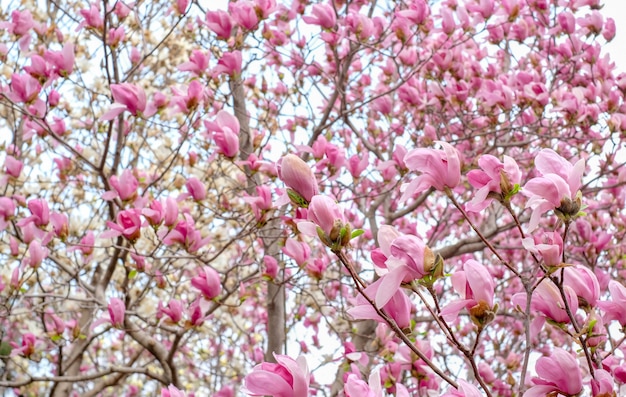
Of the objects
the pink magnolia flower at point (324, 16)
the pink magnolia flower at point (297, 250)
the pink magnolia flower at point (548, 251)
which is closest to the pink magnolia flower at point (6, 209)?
the pink magnolia flower at point (297, 250)

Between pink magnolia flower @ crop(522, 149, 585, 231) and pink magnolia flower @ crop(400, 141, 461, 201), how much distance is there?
0.42 ft

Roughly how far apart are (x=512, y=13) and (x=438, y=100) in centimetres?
56

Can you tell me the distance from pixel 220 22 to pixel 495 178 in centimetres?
167

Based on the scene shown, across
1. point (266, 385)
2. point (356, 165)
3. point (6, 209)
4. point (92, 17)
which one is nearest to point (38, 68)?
point (92, 17)

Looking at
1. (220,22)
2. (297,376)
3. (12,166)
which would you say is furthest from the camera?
(12,166)

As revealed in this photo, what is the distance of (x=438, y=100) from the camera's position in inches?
125

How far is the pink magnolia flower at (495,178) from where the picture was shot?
3.51ft

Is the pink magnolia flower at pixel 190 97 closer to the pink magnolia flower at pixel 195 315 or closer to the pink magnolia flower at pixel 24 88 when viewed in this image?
the pink magnolia flower at pixel 24 88

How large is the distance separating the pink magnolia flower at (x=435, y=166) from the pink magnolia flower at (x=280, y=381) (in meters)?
0.38

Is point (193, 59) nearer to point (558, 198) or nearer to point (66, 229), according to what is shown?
point (66, 229)

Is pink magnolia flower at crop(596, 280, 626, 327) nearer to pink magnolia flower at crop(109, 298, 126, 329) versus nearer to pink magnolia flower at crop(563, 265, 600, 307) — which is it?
pink magnolia flower at crop(563, 265, 600, 307)

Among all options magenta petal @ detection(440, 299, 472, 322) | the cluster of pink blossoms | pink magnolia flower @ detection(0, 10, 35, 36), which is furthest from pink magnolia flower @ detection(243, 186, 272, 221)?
pink magnolia flower @ detection(0, 10, 35, 36)

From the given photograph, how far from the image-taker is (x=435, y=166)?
108cm

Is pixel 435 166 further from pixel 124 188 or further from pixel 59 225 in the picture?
pixel 59 225
